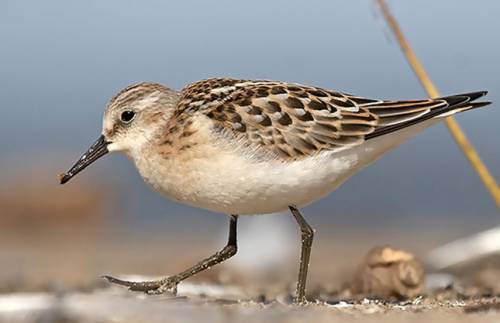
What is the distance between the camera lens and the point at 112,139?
6.89 m

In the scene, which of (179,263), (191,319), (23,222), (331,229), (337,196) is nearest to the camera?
(191,319)

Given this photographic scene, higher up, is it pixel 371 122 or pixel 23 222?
pixel 23 222

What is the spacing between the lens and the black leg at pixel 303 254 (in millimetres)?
6539

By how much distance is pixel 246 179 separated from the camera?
6.23 meters

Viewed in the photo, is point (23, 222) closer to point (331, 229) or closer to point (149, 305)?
point (331, 229)

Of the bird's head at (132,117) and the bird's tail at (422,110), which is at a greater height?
the bird's head at (132,117)

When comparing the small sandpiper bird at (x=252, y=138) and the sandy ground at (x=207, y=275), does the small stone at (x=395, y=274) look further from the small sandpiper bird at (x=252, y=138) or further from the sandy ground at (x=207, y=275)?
the small sandpiper bird at (x=252, y=138)

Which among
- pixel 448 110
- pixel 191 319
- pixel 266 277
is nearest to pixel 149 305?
pixel 191 319

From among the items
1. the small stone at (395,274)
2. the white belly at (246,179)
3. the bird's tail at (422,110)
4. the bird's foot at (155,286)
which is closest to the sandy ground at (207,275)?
the small stone at (395,274)

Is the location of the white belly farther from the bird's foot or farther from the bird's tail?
the bird's foot

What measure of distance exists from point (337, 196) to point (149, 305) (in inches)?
721

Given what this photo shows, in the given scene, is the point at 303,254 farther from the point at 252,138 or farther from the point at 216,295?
the point at 216,295

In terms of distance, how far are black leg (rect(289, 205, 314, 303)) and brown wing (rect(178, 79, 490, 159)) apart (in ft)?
1.39

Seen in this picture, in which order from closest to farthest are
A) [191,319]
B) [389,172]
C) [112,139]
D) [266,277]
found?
1. [191,319]
2. [112,139]
3. [266,277]
4. [389,172]
